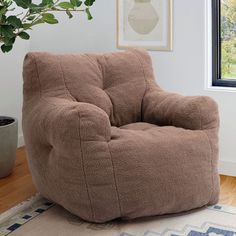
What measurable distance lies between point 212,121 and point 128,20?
1.22m

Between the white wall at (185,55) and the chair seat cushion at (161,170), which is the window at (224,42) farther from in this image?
the chair seat cushion at (161,170)

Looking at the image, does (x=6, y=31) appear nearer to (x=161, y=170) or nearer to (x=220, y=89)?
(x=161, y=170)

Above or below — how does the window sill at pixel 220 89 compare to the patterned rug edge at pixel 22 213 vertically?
above

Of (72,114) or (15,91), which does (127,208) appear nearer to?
(72,114)

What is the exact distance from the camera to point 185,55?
9.98 feet

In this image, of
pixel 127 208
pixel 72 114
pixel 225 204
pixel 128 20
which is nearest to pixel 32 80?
pixel 72 114

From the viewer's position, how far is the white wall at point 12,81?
3389mm

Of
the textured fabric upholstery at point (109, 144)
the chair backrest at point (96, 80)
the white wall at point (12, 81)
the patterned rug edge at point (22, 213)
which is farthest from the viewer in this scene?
the white wall at point (12, 81)

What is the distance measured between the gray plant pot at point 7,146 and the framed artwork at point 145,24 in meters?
1.02

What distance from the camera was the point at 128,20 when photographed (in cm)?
320

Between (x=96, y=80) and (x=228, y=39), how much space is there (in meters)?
1.07

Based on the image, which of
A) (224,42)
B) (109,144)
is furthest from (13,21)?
(224,42)

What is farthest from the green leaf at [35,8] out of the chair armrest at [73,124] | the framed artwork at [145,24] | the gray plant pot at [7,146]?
the framed artwork at [145,24]

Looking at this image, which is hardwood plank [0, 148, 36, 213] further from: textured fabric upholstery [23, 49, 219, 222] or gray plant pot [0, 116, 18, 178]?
textured fabric upholstery [23, 49, 219, 222]
